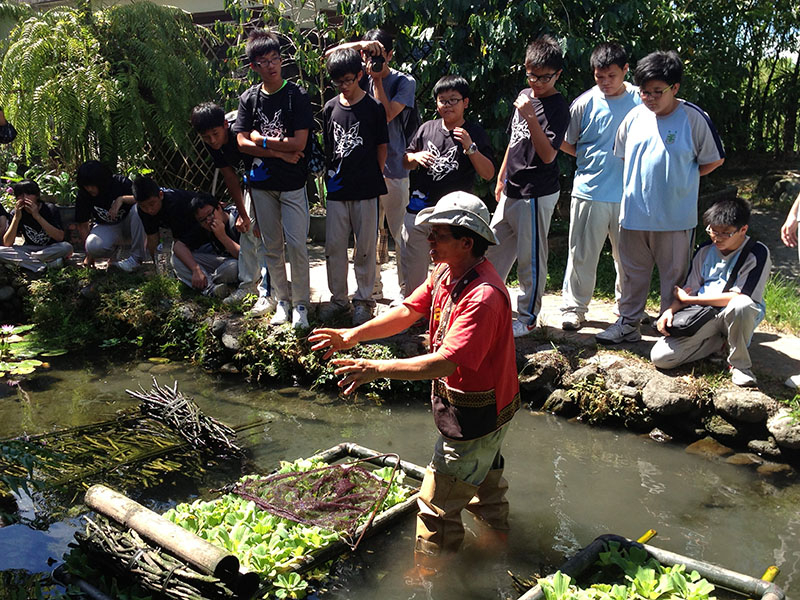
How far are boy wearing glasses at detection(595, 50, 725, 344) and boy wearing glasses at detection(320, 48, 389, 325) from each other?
189 centimetres

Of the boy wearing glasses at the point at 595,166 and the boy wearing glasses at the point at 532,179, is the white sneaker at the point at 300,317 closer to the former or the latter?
the boy wearing glasses at the point at 532,179

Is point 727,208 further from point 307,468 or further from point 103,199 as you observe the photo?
point 103,199

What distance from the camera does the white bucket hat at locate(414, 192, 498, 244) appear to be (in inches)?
133

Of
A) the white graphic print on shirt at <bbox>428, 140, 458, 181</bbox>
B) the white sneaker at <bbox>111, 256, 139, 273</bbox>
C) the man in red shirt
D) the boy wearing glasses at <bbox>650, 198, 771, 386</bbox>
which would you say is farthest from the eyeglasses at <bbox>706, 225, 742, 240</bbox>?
the white sneaker at <bbox>111, 256, 139, 273</bbox>

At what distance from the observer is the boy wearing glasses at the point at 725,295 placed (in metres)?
5.14

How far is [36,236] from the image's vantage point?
8.15 meters

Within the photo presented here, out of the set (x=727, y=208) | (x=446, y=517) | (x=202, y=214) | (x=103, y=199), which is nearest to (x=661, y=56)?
(x=727, y=208)

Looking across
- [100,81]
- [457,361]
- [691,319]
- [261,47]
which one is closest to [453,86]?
[261,47]

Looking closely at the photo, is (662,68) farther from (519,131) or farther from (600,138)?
(519,131)

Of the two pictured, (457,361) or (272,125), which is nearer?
(457,361)

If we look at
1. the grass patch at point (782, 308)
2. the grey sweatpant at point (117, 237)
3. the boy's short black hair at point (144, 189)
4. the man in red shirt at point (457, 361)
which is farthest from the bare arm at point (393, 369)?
the grey sweatpant at point (117, 237)

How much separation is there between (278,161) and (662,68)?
298 cm

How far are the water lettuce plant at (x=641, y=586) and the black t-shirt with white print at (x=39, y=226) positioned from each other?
22.3 feet

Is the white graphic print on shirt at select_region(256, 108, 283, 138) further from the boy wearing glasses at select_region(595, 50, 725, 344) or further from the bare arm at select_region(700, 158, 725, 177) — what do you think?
the bare arm at select_region(700, 158, 725, 177)
